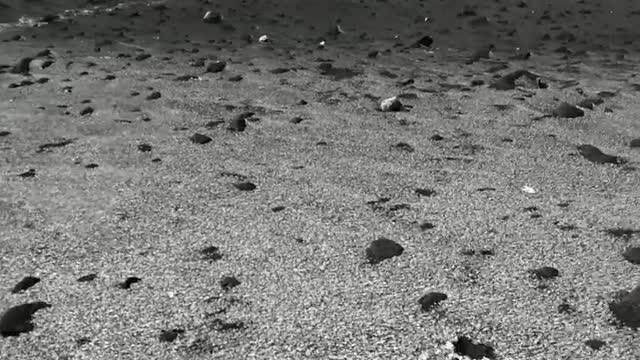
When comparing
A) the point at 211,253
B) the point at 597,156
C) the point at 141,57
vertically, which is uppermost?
the point at 211,253

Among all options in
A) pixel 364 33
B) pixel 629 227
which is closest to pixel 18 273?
pixel 629 227

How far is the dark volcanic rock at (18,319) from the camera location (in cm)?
328

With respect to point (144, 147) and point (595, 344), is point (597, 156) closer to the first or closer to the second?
point (595, 344)

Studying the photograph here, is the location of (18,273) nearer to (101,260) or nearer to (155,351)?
(101,260)

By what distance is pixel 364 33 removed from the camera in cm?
1053

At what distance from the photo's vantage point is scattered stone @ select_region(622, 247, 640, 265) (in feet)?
12.0

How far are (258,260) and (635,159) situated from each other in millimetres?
2982

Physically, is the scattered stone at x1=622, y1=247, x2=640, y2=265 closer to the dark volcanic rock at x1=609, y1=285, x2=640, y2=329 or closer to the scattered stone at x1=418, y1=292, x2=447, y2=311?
the dark volcanic rock at x1=609, y1=285, x2=640, y2=329

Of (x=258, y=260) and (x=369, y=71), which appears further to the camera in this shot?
(x=369, y=71)

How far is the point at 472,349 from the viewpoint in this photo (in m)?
3.00

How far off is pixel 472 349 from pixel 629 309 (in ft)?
2.43

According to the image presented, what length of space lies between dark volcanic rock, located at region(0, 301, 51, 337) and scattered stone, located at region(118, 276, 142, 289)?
0.36 meters

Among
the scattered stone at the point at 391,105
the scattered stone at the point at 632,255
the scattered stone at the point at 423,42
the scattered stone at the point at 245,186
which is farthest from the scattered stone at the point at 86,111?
the scattered stone at the point at 632,255

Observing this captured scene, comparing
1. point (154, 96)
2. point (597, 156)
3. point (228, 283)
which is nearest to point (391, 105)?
point (597, 156)
